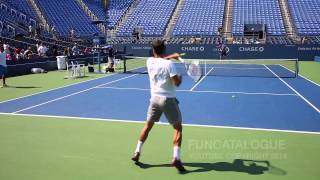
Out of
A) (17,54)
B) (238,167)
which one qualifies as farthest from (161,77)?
(17,54)

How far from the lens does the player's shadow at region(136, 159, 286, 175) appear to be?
669 cm

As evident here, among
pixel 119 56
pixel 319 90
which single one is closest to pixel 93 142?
pixel 319 90

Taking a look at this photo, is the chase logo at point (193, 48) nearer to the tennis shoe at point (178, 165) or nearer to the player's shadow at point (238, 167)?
the player's shadow at point (238, 167)

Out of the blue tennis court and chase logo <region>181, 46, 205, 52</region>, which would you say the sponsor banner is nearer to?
chase logo <region>181, 46, 205, 52</region>

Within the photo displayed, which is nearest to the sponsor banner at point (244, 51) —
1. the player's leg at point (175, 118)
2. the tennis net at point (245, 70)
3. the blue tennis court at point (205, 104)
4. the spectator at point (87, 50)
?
the tennis net at point (245, 70)

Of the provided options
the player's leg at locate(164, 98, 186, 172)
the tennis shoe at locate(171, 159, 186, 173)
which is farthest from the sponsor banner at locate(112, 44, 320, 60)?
the tennis shoe at locate(171, 159, 186, 173)

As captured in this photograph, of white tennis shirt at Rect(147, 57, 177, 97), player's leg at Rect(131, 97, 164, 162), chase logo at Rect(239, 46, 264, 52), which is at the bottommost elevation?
player's leg at Rect(131, 97, 164, 162)

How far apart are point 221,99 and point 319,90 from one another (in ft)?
17.4

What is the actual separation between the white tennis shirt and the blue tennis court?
3.80 m

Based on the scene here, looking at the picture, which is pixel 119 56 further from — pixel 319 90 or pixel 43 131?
pixel 43 131

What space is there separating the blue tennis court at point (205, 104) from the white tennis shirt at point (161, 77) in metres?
3.80

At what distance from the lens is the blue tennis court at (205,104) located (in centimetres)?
1068

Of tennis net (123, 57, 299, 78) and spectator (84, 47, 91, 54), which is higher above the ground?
spectator (84, 47, 91, 54)

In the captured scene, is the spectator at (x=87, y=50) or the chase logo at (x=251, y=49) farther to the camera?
the chase logo at (x=251, y=49)
